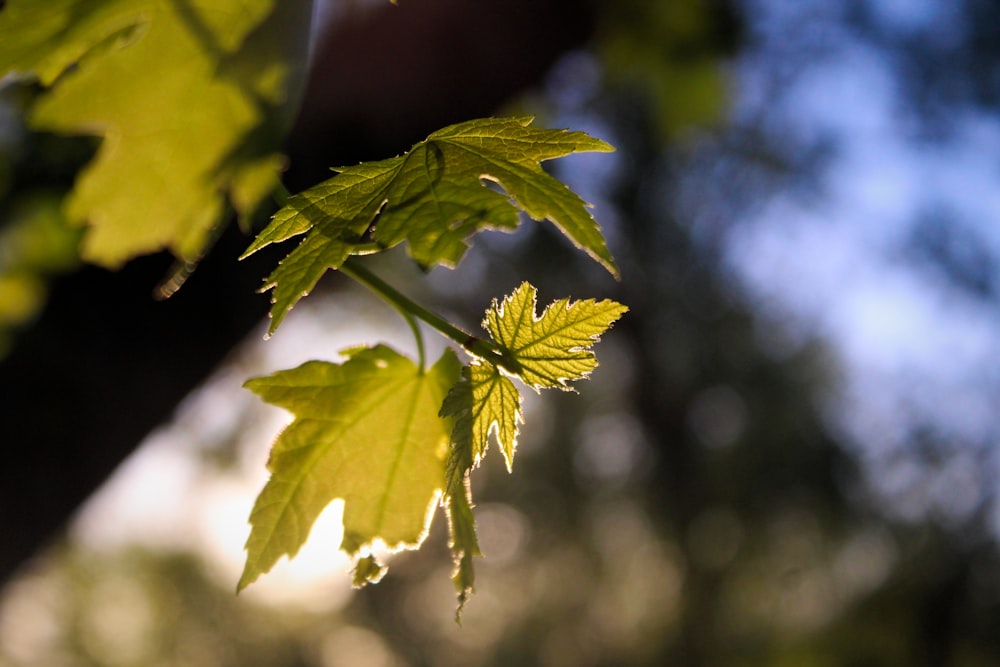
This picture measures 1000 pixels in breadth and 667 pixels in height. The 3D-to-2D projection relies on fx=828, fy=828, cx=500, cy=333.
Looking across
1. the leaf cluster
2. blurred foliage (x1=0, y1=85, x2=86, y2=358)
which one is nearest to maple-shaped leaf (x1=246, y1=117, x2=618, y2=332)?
the leaf cluster

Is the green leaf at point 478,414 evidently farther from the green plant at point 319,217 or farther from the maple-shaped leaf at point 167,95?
the maple-shaped leaf at point 167,95

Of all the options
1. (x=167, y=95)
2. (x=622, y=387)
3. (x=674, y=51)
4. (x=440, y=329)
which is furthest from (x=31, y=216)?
(x=622, y=387)

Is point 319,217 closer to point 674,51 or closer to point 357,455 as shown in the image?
point 357,455

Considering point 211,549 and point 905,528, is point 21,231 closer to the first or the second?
point 905,528

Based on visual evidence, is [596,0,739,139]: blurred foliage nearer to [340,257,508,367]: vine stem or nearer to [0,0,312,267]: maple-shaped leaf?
[0,0,312,267]: maple-shaped leaf

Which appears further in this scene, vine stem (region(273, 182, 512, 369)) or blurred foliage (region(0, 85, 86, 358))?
blurred foliage (region(0, 85, 86, 358))

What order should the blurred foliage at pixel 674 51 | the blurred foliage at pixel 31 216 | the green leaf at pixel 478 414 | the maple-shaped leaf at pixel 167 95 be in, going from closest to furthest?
1. the green leaf at pixel 478 414
2. the maple-shaped leaf at pixel 167 95
3. the blurred foliage at pixel 31 216
4. the blurred foliage at pixel 674 51

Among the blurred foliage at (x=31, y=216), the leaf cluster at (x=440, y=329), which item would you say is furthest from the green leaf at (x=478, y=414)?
the blurred foliage at (x=31, y=216)
